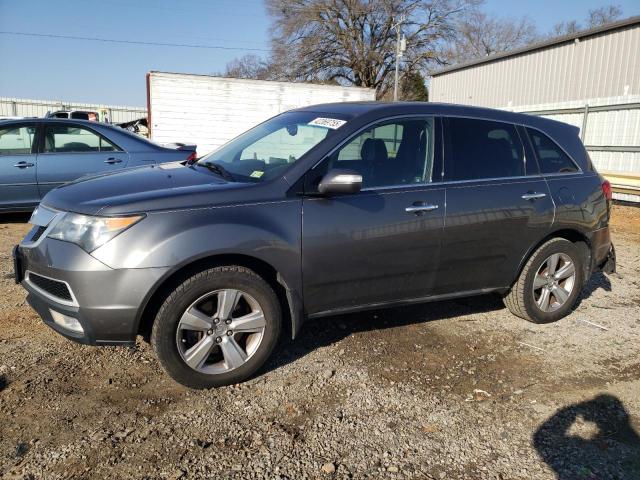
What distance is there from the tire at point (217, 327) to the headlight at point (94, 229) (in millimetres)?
471

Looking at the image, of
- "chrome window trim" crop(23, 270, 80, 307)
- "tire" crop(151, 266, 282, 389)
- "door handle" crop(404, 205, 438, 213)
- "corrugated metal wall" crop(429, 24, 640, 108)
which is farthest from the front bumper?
"corrugated metal wall" crop(429, 24, 640, 108)

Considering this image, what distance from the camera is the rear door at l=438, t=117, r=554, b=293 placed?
157 inches

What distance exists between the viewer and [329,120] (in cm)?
390

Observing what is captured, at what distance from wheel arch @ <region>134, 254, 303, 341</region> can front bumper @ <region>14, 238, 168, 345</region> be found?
0.06m

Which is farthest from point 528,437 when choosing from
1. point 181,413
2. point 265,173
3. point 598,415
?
point 265,173

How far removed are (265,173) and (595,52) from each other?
16297mm

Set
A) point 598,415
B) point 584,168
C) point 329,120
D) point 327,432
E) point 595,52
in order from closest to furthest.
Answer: point 327,432, point 598,415, point 329,120, point 584,168, point 595,52

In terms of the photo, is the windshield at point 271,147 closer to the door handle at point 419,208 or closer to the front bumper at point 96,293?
the door handle at point 419,208

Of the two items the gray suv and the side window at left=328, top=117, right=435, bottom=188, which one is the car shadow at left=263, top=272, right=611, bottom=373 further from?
the side window at left=328, top=117, right=435, bottom=188

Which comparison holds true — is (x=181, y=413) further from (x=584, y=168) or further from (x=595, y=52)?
(x=595, y=52)

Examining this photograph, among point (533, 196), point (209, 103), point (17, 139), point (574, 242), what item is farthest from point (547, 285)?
point (209, 103)

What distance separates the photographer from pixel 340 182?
3373 millimetres

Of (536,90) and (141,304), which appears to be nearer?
(141,304)

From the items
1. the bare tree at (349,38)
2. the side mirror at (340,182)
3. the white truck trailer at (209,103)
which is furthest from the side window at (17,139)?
the bare tree at (349,38)
